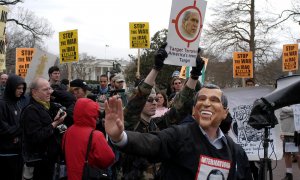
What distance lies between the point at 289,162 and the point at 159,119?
5.14 meters

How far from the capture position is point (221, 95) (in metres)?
2.80

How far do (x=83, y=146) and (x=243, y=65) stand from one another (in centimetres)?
926

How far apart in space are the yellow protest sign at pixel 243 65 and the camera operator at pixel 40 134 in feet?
27.8

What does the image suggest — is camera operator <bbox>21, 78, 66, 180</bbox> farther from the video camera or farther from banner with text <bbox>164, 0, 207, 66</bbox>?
the video camera

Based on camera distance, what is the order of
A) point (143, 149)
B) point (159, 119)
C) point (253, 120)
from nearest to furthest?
point (143, 149) → point (253, 120) → point (159, 119)

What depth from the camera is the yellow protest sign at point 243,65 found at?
12719 millimetres

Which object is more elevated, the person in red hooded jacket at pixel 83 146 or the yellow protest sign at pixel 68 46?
the yellow protest sign at pixel 68 46

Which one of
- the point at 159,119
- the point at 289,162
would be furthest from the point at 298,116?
the point at 159,119

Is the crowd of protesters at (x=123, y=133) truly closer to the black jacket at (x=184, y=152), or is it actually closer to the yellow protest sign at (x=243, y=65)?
the black jacket at (x=184, y=152)

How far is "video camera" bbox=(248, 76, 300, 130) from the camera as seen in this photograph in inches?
114

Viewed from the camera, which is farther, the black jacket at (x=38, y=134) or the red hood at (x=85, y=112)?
the black jacket at (x=38, y=134)

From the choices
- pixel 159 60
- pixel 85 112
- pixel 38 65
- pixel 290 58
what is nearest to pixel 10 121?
pixel 85 112

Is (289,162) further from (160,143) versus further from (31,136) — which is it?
(160,143)

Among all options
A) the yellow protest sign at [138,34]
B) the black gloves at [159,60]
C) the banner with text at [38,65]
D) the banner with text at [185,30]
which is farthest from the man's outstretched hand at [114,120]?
the yellow protest sign at [138,34]
